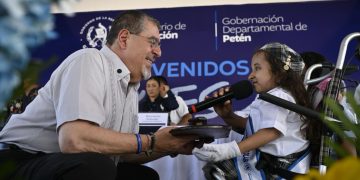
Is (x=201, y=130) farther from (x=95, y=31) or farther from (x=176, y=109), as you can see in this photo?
(x=95, y=31)

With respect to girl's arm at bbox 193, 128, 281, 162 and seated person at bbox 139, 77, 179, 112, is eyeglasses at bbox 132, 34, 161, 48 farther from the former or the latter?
seated person at bbox 139, 77, 179, 112

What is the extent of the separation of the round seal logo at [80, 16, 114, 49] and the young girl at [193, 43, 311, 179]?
4.42 meters

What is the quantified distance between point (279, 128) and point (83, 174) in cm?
84

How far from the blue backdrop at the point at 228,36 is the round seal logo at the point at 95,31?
133mm

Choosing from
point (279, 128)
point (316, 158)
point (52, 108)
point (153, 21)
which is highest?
point (153, 21)

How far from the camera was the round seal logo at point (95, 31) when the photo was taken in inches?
253

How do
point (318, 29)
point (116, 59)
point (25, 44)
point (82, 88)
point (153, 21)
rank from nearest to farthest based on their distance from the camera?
point (25, 44), point (82, 88), point (116, 59), point (153, 21), point (318, 29)

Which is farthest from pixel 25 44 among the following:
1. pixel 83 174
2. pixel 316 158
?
pixel 316 158

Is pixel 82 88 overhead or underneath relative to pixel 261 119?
overhead

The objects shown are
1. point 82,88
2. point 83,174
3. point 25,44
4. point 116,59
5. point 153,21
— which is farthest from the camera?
point 153,21

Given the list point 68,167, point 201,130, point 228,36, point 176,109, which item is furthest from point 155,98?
point 68,167

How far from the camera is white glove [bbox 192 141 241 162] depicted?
198cm

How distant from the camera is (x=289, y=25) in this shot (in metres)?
6.14

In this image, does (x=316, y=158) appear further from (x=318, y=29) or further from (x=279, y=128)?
(x=318, y=29)
